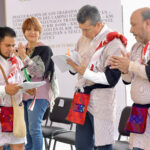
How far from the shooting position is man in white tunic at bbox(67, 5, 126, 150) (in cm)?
228

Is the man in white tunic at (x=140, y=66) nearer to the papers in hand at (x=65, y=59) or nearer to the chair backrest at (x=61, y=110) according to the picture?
the papers in hand at (x=65, y=59)

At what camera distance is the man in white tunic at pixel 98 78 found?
2.28m

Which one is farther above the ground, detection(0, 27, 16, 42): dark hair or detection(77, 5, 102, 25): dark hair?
detection(77, 5, 102, 25): dark hair

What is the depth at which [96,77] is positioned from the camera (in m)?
2.24

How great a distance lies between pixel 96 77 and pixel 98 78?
16mm

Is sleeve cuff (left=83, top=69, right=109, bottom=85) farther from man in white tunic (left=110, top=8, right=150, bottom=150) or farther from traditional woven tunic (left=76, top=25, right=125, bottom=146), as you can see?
man in white tunic (left=110, top=8, right=150, bottom=150)

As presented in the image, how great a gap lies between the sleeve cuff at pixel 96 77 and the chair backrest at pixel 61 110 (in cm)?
174

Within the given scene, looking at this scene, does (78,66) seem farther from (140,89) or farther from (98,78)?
(140,89)

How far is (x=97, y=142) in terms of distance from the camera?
7.64 ft

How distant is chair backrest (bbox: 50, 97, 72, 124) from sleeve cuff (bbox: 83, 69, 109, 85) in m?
1.74

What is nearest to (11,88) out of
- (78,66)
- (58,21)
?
(78,66)

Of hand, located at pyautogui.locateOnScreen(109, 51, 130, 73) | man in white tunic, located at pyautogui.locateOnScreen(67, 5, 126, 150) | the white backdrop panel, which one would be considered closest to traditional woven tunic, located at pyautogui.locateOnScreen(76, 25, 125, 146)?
man in white tunic, located at pyautogui.locateOnScreen(67, 5, 126, 150)

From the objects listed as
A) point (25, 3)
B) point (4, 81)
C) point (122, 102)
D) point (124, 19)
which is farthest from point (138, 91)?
point (25, 3)

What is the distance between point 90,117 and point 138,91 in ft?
1.85
